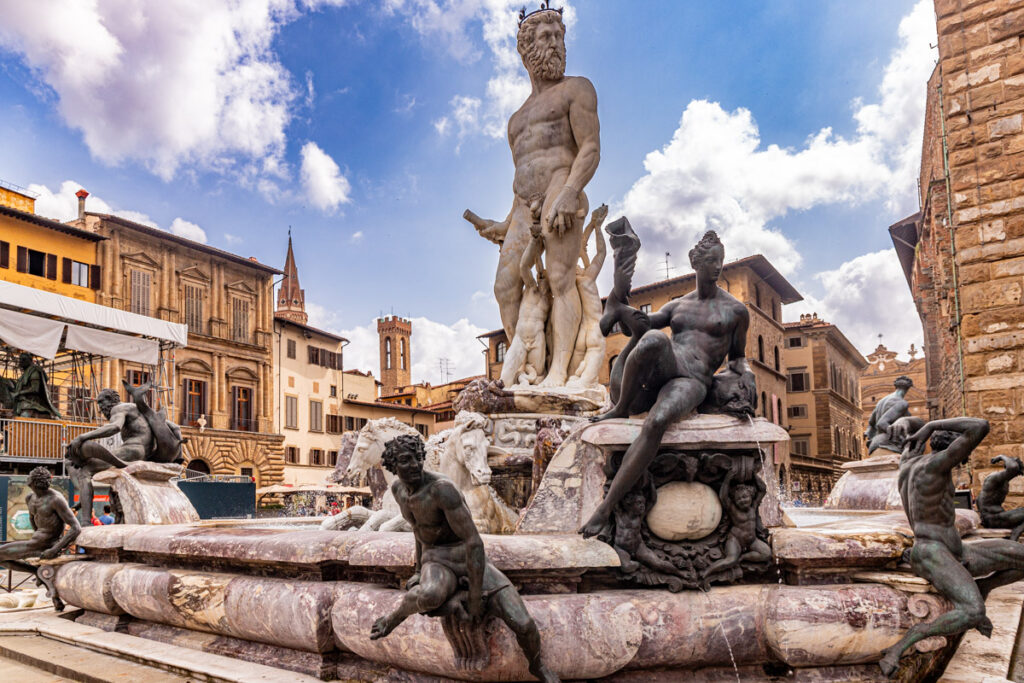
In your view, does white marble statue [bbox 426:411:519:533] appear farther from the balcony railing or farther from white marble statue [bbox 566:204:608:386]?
the balcony railing

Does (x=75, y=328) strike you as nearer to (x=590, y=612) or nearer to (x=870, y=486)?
(x=870, y=486)

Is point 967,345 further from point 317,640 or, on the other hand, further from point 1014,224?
point 317,640

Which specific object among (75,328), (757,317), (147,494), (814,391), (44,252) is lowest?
(147,494)

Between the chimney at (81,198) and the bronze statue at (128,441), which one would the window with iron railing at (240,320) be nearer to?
the chimney at (81,198)

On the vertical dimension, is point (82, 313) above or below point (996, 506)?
above

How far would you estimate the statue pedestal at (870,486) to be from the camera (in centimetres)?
638

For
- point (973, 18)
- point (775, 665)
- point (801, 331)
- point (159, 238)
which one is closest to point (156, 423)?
point (775, 665)

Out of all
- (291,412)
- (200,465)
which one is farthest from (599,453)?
(291,412)

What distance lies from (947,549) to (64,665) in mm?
4668

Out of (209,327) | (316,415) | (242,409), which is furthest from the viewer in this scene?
(316,415)

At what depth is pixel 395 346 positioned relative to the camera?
300ft

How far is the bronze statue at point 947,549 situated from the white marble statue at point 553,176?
4.02m

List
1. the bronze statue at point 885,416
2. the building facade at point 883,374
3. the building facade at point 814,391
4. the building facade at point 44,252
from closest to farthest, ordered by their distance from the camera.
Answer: the bronze statue at point 885,416
the building facade at point 44,252
the building facade at point 814,391
the building facade at point 883,374

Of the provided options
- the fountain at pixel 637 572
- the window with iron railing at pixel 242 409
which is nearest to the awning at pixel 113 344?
the fountain at pixel 637 572
